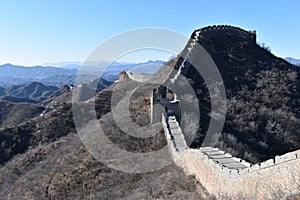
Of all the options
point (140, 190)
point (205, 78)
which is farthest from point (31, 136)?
point (140, 190)

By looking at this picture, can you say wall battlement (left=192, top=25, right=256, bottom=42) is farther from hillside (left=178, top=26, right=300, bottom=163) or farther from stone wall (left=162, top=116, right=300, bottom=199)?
stone wall (left=162, top=116, right=300, bottom=199)

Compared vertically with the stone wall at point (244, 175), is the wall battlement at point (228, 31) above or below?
above

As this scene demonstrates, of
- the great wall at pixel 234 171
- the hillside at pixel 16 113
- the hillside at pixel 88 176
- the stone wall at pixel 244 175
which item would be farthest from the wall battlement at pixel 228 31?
the hillside at pixel 16 113

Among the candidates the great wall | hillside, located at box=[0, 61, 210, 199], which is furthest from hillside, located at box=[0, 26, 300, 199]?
the great wall

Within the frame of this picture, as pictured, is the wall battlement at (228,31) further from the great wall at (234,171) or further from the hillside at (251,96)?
the great wall at (234,171)

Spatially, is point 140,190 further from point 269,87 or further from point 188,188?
point 269,87

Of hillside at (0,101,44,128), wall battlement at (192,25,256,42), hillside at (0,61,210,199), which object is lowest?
hillside at (0,101,44,128)

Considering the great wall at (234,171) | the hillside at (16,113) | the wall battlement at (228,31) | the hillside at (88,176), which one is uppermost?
the wall battlement at (228,31)

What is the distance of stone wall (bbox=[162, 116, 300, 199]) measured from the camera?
34.9ft

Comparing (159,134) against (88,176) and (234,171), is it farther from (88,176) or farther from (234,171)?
(234,171)

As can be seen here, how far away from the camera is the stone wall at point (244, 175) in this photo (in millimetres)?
10648

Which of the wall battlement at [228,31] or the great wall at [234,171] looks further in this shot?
the wall battlement at [228,31]

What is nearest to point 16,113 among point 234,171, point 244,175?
point 234,171

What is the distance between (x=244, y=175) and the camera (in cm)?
1270
